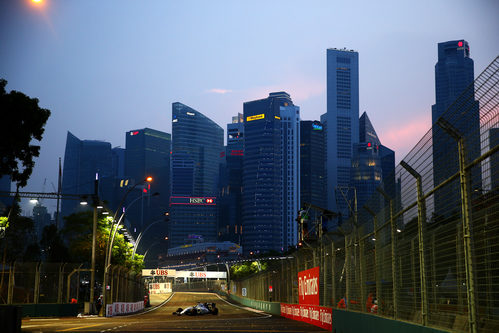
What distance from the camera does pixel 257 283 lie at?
6212 centimetres

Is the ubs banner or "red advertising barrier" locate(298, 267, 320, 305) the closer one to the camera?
the ubs banner

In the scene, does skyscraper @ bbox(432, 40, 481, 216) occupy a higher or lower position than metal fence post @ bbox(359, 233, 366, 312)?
higher

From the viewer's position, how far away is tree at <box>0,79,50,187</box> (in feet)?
86.4

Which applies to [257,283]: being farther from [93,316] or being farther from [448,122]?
[448,122]

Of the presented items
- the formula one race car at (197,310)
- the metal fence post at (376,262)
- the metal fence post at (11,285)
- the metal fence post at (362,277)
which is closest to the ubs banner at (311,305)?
Result: the metal fence post at (362,277)

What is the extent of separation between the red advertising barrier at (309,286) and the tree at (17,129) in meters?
12.8

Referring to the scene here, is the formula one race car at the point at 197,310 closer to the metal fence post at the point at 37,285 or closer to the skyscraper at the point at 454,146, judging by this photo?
the metal fence post at the point at 37,285

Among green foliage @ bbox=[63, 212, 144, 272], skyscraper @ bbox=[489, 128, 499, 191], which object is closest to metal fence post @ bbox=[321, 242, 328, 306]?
skyscraper @ bbox=[489, 128, 499, 191]

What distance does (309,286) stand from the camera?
28.0m

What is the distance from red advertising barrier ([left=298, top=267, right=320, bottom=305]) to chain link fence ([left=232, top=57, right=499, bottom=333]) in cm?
986

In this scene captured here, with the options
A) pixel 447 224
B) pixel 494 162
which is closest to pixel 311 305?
pixel 447 224

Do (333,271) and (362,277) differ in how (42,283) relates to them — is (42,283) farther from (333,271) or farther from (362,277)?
(362,277)

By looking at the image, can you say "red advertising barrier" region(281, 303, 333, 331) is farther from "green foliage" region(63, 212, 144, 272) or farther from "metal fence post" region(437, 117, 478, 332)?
"green foliage" region(63, 212, 144, 272)

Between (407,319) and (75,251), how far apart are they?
71.1 m
